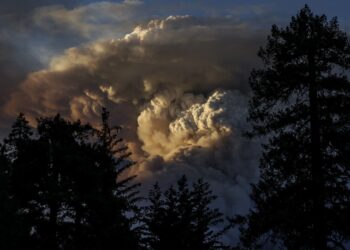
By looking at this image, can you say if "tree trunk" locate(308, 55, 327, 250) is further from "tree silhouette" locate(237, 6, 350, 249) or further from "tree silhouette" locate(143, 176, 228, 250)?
"tree silhouette" locate(143, 176, 228, 250)

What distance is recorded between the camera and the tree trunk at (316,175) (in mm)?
22969

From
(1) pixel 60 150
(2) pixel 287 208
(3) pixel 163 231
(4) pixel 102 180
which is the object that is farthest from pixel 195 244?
(2) pixel 287 208

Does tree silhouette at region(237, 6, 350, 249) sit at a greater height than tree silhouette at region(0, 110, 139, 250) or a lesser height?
lesser

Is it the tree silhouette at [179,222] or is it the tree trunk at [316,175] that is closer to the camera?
the tree trunk at [316,175]

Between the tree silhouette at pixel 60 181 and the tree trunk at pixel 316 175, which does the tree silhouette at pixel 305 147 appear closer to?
the tree trunk at pixel 316 175

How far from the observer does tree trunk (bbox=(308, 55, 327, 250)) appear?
75.4 ft

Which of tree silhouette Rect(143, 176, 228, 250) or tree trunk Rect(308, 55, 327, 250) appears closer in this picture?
tree trunk Rect(308, 55, 327, 250)

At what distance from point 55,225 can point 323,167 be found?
1943 centimetres

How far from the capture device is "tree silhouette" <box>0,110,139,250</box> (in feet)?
120

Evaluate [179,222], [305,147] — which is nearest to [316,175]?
[305,147]

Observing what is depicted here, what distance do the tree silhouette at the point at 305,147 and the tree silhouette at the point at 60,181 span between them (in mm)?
11930

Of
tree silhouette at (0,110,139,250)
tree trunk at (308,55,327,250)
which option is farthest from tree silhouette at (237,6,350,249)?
tree silhouette at (0,110,139,250)

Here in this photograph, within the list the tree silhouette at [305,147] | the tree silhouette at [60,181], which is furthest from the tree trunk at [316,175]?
the tree silhouette at [60,181]

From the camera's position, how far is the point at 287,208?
77.5ft
